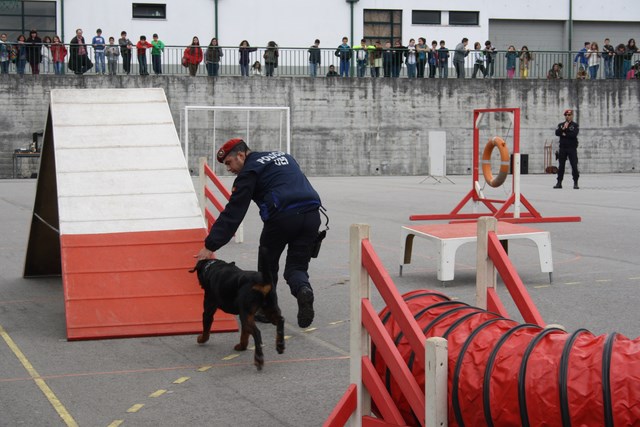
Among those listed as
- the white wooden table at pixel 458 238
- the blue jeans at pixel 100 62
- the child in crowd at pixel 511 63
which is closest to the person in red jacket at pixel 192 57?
the blue jeans at pixel 100 62

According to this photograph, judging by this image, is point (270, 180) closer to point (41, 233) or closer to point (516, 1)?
point (41, 233)

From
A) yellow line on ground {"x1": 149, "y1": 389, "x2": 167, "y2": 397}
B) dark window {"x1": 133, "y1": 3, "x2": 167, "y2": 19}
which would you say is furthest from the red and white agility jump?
dark window {"x1": 133, "y1": 3, "x2": 167, "y2": 19}

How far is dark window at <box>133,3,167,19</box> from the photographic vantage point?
126 feet

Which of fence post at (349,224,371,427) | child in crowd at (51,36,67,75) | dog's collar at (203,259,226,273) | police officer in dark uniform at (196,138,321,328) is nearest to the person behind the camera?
fence post at (349,224,371,427)

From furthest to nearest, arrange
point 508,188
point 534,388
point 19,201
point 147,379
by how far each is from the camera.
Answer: point 508,188 < point 19,201 < point 147,379 < point 534,388

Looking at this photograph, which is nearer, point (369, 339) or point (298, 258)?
point (369, 339)

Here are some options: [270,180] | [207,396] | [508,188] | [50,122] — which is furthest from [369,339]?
[508,188]

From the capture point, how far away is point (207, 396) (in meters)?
5.86

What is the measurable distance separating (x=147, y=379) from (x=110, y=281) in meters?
1.65

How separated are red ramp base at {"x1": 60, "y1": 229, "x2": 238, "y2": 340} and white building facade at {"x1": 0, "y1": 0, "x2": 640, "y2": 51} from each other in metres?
→ 31.2

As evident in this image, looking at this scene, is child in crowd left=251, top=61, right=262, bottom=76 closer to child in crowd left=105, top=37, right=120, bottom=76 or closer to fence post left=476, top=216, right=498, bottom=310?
child in crowd left=105, top=37, right=120, bottom=76

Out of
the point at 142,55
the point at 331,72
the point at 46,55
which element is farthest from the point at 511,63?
the point at 46,55

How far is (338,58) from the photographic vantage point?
37.6 m

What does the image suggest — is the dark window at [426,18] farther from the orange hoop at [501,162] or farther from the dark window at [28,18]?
the orange hoop at [501,162]
